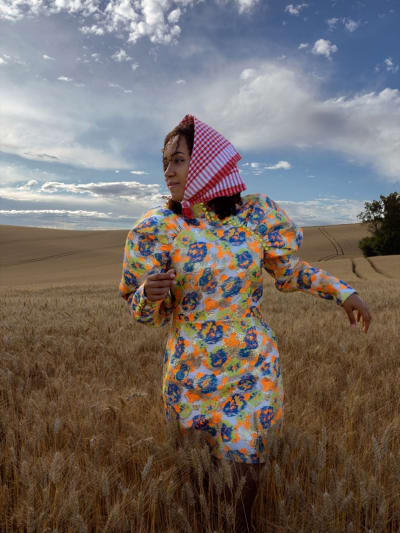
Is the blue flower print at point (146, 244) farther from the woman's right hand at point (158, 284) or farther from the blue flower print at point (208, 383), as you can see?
the blue flower print at point (208, 383)

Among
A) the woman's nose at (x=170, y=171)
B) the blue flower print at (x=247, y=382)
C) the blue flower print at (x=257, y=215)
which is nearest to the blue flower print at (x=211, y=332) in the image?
the blue flower print at (x=247, y=382)

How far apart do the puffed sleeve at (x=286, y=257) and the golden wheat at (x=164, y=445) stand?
0.72m

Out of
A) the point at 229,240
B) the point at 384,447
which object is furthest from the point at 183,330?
the point at 384,447

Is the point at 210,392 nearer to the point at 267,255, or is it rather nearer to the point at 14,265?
the point at 267,255

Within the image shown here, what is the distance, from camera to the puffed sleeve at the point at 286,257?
1.96 m

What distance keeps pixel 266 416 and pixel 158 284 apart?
0.78 meters

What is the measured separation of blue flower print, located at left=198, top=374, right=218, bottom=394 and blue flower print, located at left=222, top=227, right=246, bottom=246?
63 cm

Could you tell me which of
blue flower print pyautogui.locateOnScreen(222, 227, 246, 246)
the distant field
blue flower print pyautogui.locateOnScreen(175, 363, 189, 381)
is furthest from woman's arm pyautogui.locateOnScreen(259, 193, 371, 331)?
the distant field

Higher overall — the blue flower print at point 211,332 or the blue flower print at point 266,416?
the blue flower print at point 211,332

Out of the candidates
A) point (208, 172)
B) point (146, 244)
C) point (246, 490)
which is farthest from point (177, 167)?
point (246, 490)

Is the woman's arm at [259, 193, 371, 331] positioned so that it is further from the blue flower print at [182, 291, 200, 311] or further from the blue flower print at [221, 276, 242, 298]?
the blue flower print at [182, 291, 200, 311]

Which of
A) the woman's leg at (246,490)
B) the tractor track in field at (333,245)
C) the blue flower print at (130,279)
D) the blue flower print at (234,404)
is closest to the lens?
the woman's leg at (246,490)

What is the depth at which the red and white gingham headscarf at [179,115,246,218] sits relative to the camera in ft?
6.23

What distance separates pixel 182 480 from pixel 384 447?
1022 mm
